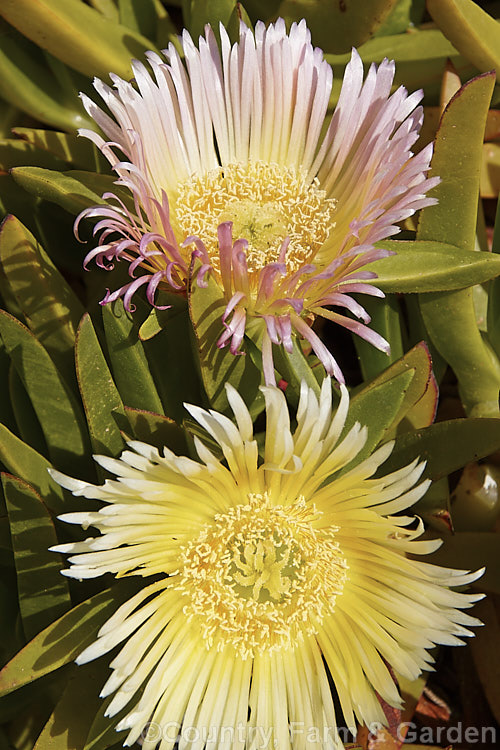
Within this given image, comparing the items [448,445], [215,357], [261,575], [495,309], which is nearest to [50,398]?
[215,357]

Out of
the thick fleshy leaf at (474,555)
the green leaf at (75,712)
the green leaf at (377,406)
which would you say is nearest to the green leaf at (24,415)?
the green leaf at (75,712)

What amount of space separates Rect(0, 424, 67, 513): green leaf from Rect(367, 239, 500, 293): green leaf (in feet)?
1.27

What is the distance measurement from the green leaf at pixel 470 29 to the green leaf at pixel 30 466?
0.63 metres

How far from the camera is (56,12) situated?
895mm

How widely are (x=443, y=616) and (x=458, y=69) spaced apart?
666 millimetres

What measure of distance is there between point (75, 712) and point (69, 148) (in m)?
0.64

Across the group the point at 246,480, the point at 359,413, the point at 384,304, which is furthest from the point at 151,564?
the point at 384,304

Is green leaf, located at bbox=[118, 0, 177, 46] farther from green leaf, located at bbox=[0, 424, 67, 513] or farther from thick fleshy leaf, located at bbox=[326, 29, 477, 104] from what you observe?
green leaf, located at bbox=[0, 424, 67, 513]

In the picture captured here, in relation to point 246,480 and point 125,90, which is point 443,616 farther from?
point 125,90

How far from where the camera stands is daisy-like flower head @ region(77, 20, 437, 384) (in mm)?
731

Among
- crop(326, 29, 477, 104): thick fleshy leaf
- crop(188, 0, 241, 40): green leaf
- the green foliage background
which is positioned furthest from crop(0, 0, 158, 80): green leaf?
crop(326, 29, 477, 104): thick fleshy leaf

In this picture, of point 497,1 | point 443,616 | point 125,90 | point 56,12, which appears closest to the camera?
point 443,616

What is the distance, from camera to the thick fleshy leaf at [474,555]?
2.77ft

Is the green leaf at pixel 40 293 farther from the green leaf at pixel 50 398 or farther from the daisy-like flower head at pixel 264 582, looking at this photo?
the daisy-like flower head at pixel 264 582
